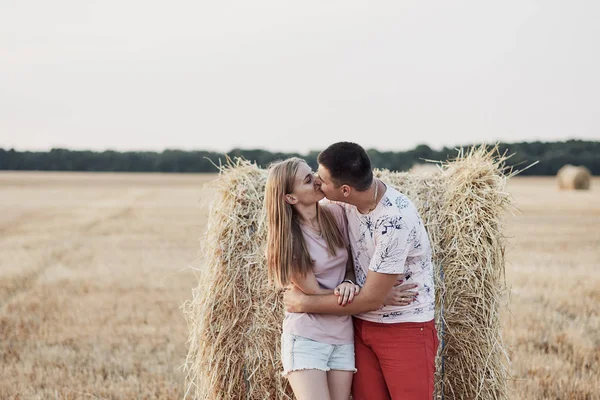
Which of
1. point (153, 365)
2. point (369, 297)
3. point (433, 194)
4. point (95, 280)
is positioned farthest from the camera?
point (95, 280)

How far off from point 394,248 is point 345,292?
36 centimetres

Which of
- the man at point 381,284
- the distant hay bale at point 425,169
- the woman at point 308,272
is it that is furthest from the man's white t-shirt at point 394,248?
the distant hay bale at point 425,169

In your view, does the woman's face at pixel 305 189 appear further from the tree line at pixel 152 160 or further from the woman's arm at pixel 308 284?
the tree line at pixel 152 160

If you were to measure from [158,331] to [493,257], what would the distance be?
12.8 feet

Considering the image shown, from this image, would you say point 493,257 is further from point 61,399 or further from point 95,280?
point 95,280

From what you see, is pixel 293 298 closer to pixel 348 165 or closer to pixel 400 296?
pixel 400 296

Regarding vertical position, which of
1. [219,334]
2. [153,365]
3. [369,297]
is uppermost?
[369,297]

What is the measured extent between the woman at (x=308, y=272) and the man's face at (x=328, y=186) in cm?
15

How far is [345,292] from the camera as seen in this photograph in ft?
11.0

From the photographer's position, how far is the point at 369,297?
3.32 meters

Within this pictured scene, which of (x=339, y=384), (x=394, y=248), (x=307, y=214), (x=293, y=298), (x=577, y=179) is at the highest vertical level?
(x=307, y=214)

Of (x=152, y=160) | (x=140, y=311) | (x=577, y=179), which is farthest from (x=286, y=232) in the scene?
(x=152, y=160)

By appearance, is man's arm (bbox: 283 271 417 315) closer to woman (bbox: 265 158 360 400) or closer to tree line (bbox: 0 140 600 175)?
woman (bbox: 265 158 360 400)

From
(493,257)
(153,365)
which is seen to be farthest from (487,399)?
(153,365)
